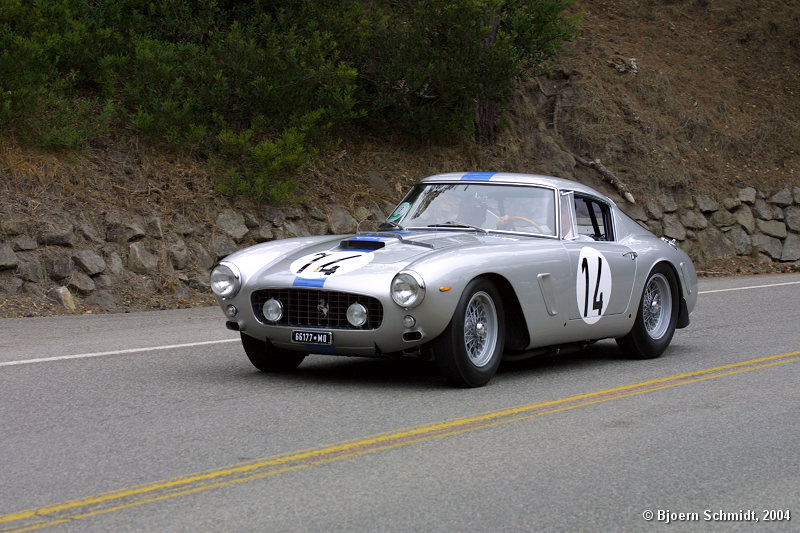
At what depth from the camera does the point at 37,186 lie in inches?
545

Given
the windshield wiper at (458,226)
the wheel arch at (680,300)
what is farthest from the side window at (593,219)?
the windshield wiper at (458,226)

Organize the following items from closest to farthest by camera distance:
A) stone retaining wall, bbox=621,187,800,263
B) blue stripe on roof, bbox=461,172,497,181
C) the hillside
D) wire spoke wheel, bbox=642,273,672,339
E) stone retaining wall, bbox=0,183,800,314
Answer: blue stripe on roof, bbox=461,172,497,181 < wire spoke wheel, bbox=642,273,672,339 < stone retaining wall, bbox=0,183,800,314 < the hillside < stone retaining wall, bbox=621,187,800,263

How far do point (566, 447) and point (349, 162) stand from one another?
13.2 meters

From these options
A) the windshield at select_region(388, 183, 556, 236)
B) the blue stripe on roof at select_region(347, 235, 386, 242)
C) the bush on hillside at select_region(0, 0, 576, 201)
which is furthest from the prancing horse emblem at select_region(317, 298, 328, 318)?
the bush on hillside at select_region(0, 0, 576, 201)

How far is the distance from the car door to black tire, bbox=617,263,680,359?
36 centimetres

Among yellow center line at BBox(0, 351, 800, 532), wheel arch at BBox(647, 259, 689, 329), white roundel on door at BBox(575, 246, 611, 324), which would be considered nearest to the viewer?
yellow center line at BBox(0, 351, 800, 532)

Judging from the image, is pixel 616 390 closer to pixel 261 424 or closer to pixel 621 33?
pixel 261 424

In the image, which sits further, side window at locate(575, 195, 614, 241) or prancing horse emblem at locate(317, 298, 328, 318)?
side window at locate(575, 195, 614, 241)

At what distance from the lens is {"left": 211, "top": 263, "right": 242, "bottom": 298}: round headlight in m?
7.13

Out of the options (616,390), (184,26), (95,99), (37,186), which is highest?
(184,26)

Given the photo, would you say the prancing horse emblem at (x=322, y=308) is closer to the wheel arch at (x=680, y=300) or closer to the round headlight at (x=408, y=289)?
the round headlight at (x=408, y=289)

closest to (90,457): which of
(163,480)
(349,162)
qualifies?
(163,480)

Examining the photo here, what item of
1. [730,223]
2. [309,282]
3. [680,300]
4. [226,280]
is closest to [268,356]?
[226,280]

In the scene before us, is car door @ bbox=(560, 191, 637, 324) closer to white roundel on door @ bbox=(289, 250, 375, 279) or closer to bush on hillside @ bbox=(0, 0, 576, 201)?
white roundel on door @ bbox=(289, 250, 375, 279)
